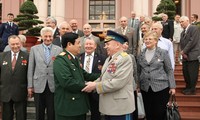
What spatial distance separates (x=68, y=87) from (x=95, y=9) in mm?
13679

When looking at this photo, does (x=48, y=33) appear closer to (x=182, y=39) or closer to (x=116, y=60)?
(x=116, y=60)

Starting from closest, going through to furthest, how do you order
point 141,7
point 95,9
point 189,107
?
1. point 189,107
2. point 141,7
3. point 95,9

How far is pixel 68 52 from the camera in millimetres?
3752

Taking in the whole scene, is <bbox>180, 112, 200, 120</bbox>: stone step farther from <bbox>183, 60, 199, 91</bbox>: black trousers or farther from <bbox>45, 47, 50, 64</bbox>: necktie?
<bbox>45, 47, 50, 64</bbox>: necktie

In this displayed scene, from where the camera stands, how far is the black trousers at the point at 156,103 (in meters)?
4.46

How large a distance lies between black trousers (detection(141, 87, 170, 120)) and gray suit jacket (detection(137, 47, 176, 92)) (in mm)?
95

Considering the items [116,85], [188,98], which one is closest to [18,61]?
[116,85]

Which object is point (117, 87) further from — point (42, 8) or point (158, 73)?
point (42, 8)

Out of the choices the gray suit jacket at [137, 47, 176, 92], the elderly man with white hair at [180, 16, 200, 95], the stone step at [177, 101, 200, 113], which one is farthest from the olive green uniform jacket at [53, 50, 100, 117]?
the elderly man with white hair at [180, 16, 200, 95]

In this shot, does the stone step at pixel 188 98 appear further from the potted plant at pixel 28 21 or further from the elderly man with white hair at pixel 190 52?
the potted plant at pixel 28 21

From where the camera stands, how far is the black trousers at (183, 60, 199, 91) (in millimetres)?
6316

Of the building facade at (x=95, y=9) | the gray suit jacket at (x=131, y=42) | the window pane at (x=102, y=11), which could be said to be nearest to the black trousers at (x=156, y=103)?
the gray suit jacket at (x=131, y=42)

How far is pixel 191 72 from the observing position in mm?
6328

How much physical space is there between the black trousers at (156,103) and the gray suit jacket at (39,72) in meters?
1.54
